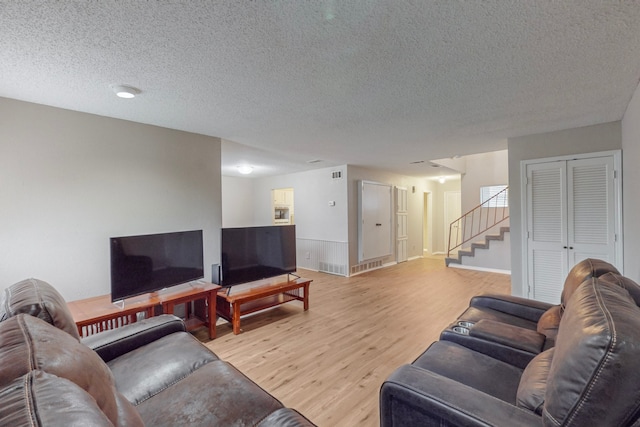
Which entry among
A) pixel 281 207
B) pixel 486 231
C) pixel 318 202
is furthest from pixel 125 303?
pixel 486 231

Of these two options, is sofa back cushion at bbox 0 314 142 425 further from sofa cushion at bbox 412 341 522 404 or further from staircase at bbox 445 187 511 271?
staircase at bbox 445 187 511 271

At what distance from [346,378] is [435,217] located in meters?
7.68

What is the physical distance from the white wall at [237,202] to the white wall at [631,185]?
7.03 metres

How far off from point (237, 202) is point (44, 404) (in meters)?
7.26

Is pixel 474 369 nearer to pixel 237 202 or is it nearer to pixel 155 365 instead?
pixel 155 365

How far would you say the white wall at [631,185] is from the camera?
2396mm

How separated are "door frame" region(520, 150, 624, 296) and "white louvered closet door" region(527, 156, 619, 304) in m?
0.03

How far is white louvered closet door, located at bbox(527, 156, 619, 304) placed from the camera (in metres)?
3.28

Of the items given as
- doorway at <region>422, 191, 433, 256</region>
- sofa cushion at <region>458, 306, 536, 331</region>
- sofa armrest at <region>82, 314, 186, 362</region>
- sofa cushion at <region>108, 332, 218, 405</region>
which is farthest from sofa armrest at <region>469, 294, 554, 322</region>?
doorway at <region>422, 191, 433, 256</region>

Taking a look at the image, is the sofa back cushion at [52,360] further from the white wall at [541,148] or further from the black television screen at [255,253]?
the white wall at [541,148]

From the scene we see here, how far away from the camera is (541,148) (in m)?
3.66

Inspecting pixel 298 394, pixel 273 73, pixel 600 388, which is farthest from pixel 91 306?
pixel 600 388

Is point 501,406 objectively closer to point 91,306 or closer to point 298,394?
point 298,394

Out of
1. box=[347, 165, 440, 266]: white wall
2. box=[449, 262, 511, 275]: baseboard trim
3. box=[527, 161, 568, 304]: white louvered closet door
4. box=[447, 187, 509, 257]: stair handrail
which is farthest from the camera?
box=[447, 187, 509, 257]: stair handrail
